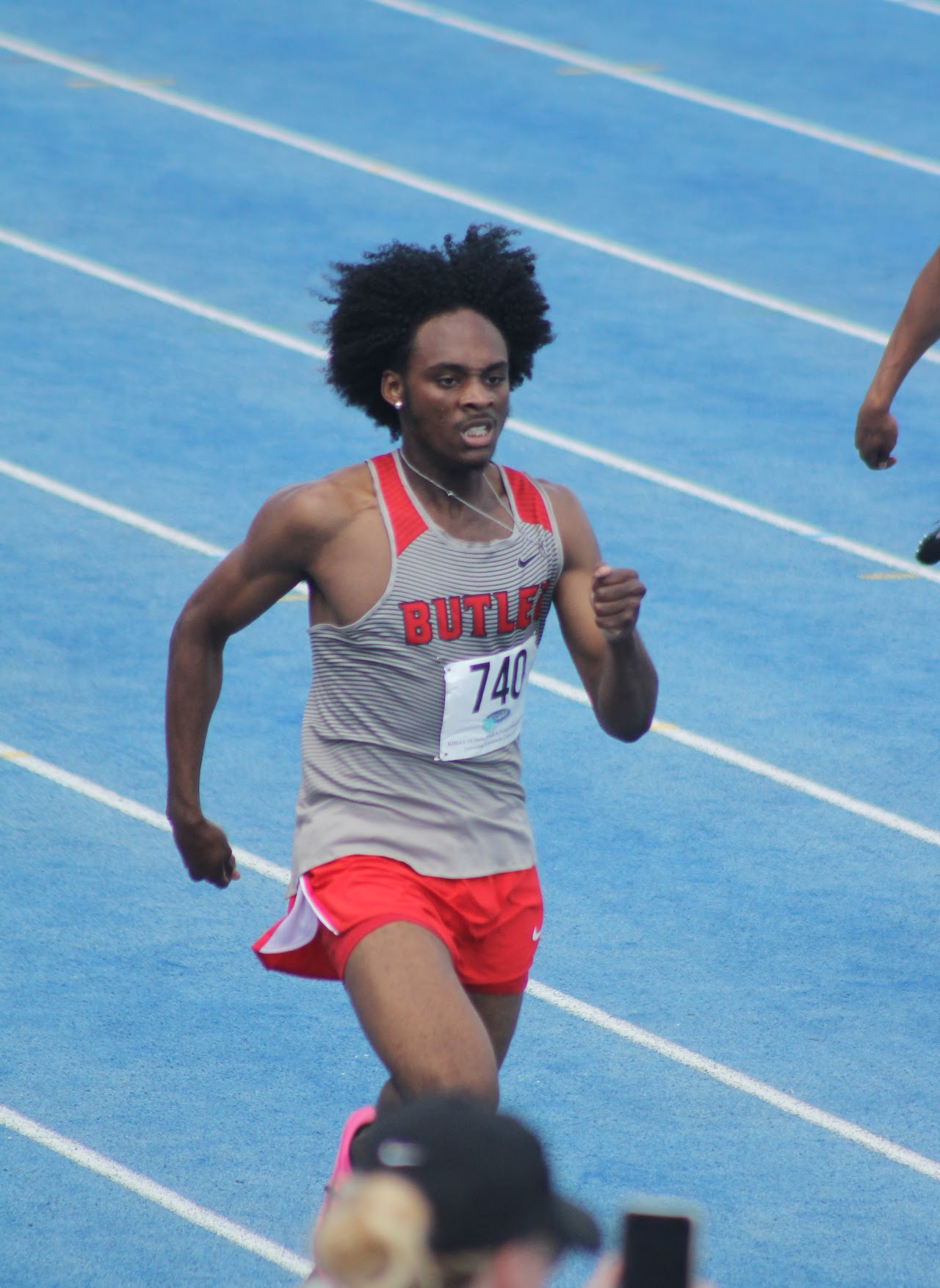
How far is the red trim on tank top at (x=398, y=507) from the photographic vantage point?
13.1ft

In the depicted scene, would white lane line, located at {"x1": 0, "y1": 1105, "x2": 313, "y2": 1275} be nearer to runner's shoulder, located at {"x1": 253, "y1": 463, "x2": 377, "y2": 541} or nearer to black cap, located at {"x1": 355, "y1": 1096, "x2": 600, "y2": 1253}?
runner's shoulder, located at {"x1": 253, "y1": 463, "x2": 377, "y2": 541}

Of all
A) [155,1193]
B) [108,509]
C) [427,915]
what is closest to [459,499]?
[427,915]

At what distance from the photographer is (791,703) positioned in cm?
757

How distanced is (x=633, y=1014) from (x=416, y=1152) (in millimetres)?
3626

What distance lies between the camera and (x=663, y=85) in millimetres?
15031

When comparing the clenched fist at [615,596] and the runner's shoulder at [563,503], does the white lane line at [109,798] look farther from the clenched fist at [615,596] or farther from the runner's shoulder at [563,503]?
the clenched fist at [615,596]

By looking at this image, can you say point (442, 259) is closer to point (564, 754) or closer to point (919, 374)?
point (564, 754)

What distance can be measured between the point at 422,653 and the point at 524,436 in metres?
6.14

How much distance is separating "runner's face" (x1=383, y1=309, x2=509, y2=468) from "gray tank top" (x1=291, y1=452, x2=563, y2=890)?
0.13 metres

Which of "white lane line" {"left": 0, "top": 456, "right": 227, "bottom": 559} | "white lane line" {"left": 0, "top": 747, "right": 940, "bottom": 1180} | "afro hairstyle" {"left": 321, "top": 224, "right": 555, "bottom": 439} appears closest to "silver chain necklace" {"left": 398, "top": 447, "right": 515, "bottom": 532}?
"afro hairstyle" {"left": 321, "top": 224, "right": 555, "bottom": 439}

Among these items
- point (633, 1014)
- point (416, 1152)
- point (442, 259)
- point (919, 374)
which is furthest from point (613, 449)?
point (416, 1152)

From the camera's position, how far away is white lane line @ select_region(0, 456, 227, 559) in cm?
873

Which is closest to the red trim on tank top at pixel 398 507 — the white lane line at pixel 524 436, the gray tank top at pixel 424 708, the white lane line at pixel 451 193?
the gray tank top at pixel 424 708

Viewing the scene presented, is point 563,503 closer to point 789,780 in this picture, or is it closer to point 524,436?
point 789,780
